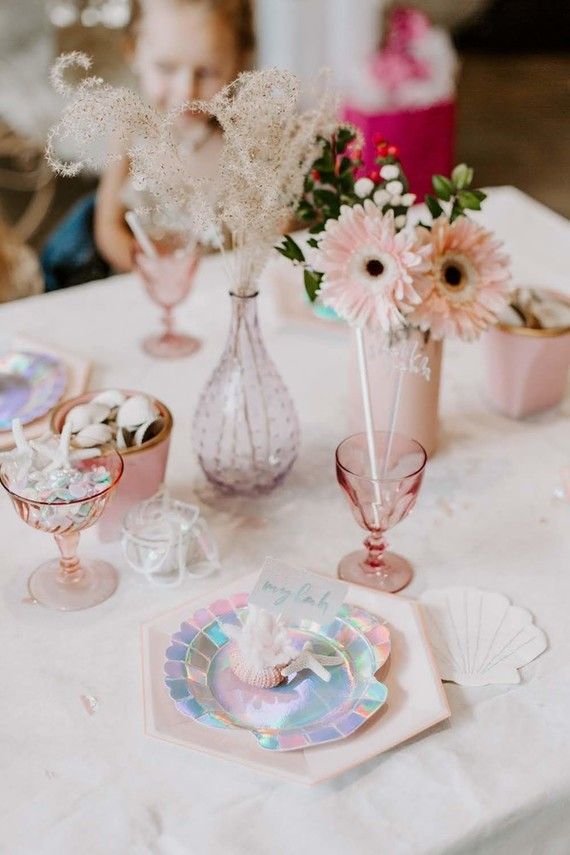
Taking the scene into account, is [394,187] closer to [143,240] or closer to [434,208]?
[434,208]

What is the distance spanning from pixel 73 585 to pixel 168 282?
62cm

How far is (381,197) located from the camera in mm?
1116

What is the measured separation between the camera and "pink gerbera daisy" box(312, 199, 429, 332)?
104cm

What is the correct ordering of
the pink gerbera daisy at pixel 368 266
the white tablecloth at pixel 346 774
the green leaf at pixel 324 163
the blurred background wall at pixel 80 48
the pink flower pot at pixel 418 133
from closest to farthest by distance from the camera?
the white tablecloth at pixel 346 774
the pink gerbera daisy at pixel 368 266
the green leaf at pixel 324 163
the blurred background wall at pixel 80 48
the pink flower pot at pixel 418 133

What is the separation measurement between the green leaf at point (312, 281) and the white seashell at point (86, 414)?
0.93 ft

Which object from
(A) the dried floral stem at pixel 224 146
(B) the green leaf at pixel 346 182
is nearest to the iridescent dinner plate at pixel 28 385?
(A) the dried floral stem at pixel 224 146

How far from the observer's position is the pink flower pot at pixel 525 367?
1.33m

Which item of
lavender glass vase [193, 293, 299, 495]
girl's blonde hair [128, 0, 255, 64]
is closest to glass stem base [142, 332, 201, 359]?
lavender glass vase [193, 293, 299, 495]

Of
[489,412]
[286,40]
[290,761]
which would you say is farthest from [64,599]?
[286,40]

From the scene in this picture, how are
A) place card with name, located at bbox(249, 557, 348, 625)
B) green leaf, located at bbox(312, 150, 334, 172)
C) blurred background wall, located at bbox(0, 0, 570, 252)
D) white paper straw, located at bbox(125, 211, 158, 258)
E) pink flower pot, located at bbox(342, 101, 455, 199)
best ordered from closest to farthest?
1. place card with name, located at bbox(249, 557, 348, 625)
2. green leaf, located at bbox(312, 150, 334, 172)
3. white paper straw, located at bbox(125, 211, 158, 258)
4. blurred background wall, located at bbox(0, 0, 570, 252)
5. pink flower pot, located at bbox(342, 101, 455, 199)

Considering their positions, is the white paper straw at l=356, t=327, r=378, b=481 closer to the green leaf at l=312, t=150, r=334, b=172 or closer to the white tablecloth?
the white tablecloth

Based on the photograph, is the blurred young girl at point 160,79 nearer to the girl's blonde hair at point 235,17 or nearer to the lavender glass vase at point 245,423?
the girl's blonde hair at point 235,17

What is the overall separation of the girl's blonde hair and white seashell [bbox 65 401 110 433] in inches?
86.4

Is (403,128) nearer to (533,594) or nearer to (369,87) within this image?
(369,87)
